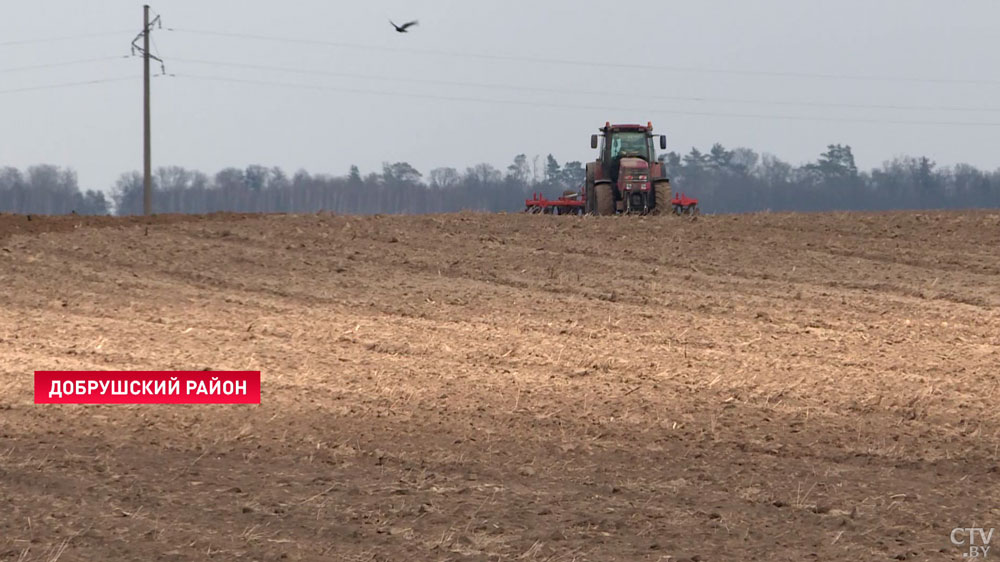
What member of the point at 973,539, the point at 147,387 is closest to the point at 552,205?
the point at 147,387

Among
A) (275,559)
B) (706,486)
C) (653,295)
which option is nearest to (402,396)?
(706,486)

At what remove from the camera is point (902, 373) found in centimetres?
1333

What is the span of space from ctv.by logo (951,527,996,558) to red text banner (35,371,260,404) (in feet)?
20.5

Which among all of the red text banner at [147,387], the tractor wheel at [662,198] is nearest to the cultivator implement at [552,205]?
the tractor wheel at [662,198]

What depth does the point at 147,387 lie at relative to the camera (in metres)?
12.1

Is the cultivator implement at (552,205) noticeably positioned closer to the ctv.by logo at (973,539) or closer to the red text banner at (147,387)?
the red text banner at (147,387)

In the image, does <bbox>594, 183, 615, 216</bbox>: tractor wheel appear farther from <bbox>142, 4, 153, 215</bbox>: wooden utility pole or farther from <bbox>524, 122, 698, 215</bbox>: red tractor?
<bbox>142, 4, 153, 215</bbox>: wooden utility pole

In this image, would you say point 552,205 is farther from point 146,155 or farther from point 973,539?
point 973,539

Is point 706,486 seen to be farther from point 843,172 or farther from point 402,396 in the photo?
point 843,172

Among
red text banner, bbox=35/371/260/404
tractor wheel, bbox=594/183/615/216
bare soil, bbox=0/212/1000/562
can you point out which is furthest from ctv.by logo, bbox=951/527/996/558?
tractor wheel, bbox=594/183/615/216

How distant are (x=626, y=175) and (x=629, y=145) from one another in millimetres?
1934

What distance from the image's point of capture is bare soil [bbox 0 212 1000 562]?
7633 mm

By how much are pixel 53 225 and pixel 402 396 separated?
14724mm

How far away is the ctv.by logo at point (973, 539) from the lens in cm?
729
